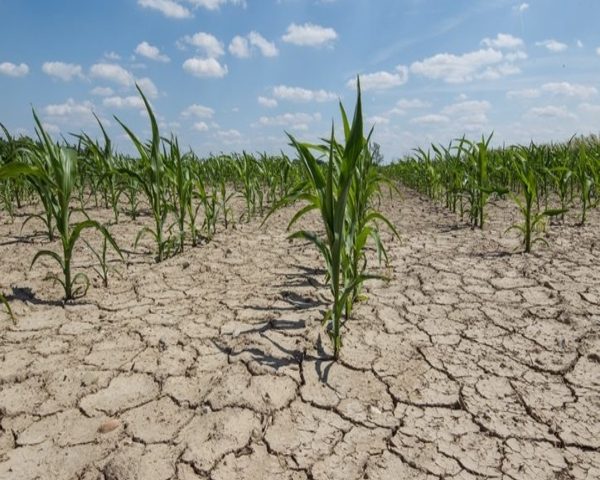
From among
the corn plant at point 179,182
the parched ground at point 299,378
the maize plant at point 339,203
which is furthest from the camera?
the corn plant at point 179,182

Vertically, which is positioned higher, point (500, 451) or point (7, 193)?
point (7, 193)

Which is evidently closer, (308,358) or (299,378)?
(299,378)

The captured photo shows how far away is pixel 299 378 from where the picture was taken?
136 centimetres

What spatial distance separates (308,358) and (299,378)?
0.11m

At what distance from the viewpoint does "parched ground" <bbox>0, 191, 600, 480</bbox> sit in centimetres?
104

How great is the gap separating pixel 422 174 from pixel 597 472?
5551 millimetres

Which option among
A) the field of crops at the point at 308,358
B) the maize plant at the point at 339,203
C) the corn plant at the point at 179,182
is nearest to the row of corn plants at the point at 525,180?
the field of crops at the point at 308,358

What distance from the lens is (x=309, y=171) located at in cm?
145

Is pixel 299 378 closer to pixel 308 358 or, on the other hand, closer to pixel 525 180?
pixel 308 358

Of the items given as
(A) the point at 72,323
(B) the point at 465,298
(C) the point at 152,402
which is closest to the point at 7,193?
(A) the point at 72,323

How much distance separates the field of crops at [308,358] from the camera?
1.05 metres

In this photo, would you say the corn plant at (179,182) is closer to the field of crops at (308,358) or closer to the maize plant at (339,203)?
the field of crops at (308,358)

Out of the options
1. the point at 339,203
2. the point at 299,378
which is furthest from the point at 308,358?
the point at 339,203

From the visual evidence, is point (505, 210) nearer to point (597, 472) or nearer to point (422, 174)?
point (422, 174)
